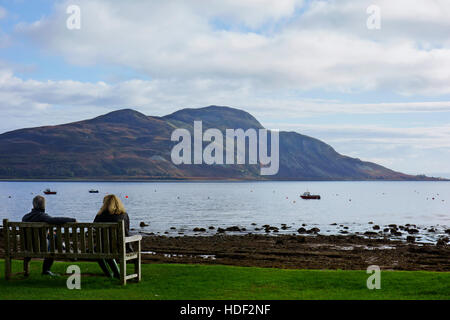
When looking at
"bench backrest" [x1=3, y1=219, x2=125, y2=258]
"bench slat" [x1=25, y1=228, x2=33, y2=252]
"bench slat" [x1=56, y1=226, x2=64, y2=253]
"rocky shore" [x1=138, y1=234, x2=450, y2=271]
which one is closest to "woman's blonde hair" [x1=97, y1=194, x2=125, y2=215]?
"bench backrest" [x1=3, y1=219, x2=125, y2=258]

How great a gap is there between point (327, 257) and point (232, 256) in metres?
5.07

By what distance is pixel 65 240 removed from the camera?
472 inches

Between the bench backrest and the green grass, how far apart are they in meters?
0.75

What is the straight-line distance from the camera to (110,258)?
468 inches

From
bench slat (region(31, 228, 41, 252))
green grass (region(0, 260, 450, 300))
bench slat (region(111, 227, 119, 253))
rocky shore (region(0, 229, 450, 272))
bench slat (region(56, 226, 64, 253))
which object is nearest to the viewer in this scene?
green grass (region(0, 260, 450, 300))

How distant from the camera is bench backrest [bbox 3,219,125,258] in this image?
38.3 feet

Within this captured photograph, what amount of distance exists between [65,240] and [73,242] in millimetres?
193

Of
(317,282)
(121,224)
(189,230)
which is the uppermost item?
(121,224)

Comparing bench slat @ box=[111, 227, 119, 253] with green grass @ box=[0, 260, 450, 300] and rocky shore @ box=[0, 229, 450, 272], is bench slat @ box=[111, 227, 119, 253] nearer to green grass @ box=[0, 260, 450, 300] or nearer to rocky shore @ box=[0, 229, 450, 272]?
green grass @ box=[0, 260, 450, 300]

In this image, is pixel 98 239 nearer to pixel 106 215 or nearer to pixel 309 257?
pixel 106 215

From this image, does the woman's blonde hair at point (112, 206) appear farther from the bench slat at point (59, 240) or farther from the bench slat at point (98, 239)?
the bench slat at point (59, 240)
